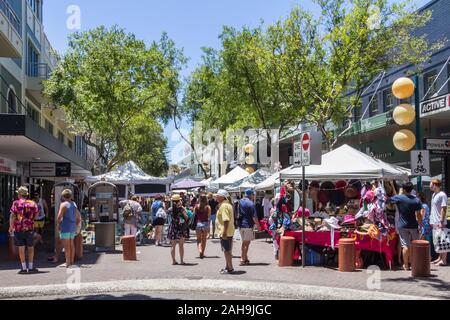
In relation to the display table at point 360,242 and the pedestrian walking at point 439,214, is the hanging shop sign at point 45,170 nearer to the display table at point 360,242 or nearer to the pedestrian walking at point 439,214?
the display table at point 360,242

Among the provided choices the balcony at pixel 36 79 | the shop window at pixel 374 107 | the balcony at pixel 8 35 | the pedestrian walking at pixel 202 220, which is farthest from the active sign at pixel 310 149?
the shop window at pixel 374 107

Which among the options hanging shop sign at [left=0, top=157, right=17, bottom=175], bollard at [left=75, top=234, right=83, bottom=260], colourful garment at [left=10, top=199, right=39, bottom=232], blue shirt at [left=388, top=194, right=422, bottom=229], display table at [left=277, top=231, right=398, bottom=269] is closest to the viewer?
blue shirt at [left=388, top=194, right=422, bottom=229]

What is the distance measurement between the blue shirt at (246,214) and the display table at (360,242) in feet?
2.88

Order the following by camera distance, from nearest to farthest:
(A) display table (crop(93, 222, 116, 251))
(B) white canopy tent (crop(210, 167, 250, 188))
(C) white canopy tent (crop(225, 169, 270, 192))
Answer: (A) display table (crop(93, 222, 116, 251)), (C) white canopy tent (crop(225, 169, 270, 192)), (B) white canopy tent (crop(210, 167, 250, 188))

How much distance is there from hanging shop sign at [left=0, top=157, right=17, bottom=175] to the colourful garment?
9723 millimetres

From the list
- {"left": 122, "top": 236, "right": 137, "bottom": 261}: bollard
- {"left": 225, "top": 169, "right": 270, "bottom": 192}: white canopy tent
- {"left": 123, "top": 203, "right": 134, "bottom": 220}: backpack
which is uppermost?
{"left": 225, "top": 169, "right": 270, "bottom": 192}: white canopy tent

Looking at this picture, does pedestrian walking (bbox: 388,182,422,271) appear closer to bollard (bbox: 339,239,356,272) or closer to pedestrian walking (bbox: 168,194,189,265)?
bollard (bbox: 339,239,356,272)

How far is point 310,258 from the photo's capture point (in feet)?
40.8

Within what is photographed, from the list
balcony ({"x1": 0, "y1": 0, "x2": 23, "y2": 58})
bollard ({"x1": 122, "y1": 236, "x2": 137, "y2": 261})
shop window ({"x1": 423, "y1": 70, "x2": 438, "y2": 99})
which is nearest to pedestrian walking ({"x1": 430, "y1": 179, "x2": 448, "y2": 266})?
bollard ({"x1": 122, "y1": 236, "x2": 137, "y2": 261})

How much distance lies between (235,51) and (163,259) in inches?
A: 609

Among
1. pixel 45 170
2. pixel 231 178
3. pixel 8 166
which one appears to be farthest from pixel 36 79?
pixel 231 178

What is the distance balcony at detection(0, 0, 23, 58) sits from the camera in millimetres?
17109
